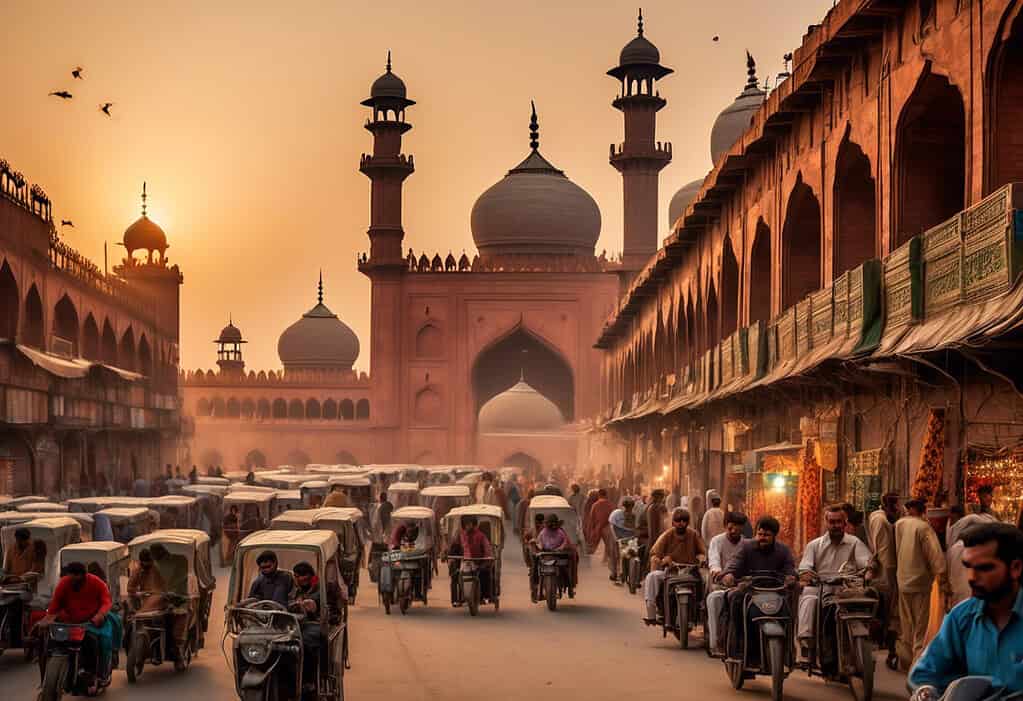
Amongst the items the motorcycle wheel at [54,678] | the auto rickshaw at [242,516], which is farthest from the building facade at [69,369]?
the motorcycle wheel at [54,678]

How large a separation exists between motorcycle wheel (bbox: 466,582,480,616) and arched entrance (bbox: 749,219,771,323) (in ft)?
29.8

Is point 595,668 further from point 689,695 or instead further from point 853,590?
point 853,590

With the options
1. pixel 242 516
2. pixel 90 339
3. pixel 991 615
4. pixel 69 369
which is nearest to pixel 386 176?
pixel 90 339

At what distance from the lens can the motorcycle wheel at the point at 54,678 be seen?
34.6 feet

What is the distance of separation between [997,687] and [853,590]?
20.5 ft

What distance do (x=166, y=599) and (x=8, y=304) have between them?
931 inches

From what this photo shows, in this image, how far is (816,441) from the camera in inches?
706

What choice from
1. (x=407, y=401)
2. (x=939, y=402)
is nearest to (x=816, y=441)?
(x=939, y=402)

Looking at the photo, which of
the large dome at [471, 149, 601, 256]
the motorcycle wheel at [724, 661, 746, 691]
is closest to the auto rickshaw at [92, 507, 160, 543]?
the motorcycle wheel at [724, 661, 746, 691]

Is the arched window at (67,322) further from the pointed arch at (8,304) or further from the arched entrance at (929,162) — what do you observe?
the arched entrance at (929,162)

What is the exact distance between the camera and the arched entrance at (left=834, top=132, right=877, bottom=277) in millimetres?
19000

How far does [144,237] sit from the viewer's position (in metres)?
61.9

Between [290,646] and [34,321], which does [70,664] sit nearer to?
[290,646]

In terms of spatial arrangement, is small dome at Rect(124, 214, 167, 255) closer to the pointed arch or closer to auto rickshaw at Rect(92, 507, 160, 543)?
the pointed arch
